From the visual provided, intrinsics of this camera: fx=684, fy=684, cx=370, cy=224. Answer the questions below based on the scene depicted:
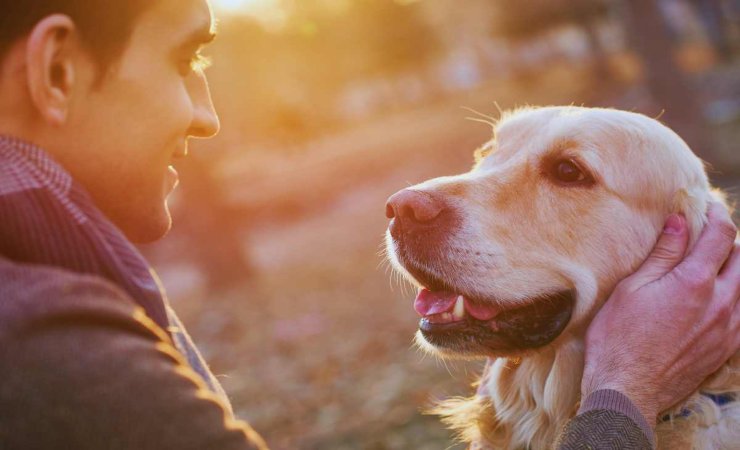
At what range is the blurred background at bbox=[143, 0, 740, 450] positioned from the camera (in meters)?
5.66

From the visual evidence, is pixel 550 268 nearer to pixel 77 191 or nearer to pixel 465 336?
pixel 465 336

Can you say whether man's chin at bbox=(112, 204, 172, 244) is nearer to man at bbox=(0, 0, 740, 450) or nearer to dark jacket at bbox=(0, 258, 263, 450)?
man at bbox=(0, 0, 740, 450)

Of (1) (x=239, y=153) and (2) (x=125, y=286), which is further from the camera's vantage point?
(1) (x=239, y=153)

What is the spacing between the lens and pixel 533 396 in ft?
8.35

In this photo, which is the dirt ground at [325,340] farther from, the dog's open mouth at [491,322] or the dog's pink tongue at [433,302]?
the dog's open mouth at [491,322]

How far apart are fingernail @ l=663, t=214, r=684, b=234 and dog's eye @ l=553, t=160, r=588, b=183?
1.09 feet

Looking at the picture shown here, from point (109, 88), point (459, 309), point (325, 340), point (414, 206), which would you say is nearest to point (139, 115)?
point (109, 88)

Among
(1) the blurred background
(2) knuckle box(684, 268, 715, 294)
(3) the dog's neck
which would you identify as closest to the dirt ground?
(1) the blurred background

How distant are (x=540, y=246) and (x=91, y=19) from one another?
5.63 feet

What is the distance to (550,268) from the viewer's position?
2.49 metres

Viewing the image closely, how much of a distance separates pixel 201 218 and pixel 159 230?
9.29 metres

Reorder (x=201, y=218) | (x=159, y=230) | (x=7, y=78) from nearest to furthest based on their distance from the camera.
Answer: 1. (x=7, y=78)
2. (x=159, y=230)
3. (x=201, y=218)

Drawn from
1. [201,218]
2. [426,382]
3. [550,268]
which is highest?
[550,268]

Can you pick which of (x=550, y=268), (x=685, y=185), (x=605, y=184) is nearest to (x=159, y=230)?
(x=550, y=268)
